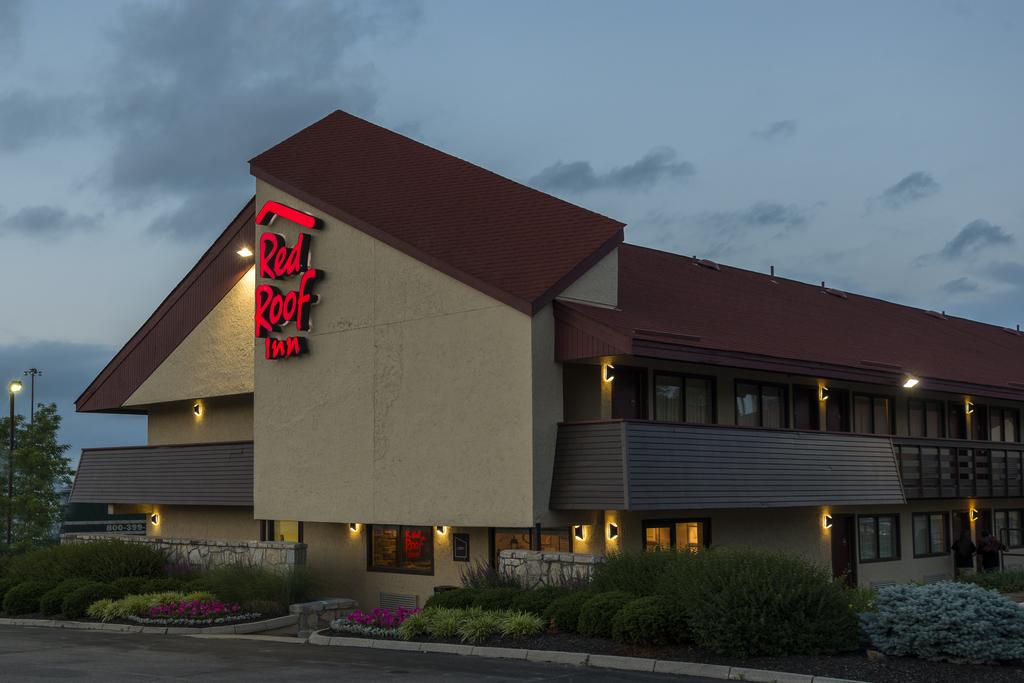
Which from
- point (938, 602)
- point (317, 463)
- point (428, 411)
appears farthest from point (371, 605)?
point (938, 602)

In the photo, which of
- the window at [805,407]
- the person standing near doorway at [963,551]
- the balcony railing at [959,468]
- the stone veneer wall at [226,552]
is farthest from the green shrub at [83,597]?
the person standing near doorway at [963,551]

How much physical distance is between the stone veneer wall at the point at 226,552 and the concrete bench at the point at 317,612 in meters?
2.64

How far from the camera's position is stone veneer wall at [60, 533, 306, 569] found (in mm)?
27766

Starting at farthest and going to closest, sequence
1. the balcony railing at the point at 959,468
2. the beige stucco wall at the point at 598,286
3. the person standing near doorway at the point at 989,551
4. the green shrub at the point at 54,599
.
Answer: the person standing near doorway at the point at 989,551 < the balcony railing at the point at 959,468 < the green shrub at the point at 54,599 < the beige stucco wall at the point at 598,286

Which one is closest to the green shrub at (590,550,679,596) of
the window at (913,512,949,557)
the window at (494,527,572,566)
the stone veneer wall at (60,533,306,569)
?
the window at (494,527,572,566)

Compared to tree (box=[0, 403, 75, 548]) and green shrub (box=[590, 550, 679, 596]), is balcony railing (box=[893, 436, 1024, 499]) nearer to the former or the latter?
green shrub (box=[590, 550, 679, 596])

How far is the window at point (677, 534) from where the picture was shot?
26.2 metres

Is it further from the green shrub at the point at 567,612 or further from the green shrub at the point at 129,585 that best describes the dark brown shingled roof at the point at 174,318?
the green shrub at the point at 567,612

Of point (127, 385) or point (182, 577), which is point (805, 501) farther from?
point (127, 385)

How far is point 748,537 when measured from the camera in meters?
28.4

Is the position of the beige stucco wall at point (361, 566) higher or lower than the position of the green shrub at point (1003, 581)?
higher

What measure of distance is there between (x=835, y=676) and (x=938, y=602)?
2.45 m

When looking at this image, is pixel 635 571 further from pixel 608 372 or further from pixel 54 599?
pixel 54 599

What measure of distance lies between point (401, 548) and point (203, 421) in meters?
9.88
